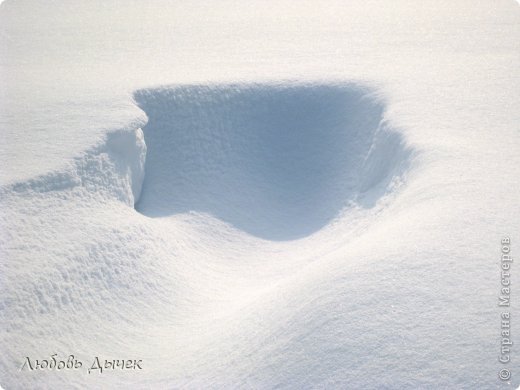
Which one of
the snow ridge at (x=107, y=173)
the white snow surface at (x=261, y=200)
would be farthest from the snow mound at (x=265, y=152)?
the snow ridge at (x=107, y=173)

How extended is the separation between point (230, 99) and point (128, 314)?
3225 mm

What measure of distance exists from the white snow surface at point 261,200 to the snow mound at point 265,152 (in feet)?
0.08

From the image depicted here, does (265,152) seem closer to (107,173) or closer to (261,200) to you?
(261,200)

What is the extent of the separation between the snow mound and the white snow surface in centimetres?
2

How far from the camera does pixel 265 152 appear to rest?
7.42 m

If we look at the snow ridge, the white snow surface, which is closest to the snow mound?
the white snow surface

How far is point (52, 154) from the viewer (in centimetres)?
579

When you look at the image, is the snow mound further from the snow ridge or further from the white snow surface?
the snow ridge

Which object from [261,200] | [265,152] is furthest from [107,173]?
[265,152]

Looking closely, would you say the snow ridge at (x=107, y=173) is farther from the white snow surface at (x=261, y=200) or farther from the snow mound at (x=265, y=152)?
the snow mound at (x=265, y=152)

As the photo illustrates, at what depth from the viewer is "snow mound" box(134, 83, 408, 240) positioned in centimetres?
666

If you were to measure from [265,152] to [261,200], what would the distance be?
741 millimetres

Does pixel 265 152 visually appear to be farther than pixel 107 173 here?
Yes

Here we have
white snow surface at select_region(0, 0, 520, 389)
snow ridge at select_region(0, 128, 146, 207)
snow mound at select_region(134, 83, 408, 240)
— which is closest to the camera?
white snow surface at select_region(0, 0, 520, 389)
